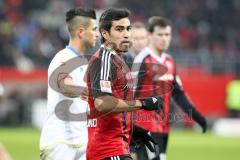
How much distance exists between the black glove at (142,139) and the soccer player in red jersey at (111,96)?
0.59m

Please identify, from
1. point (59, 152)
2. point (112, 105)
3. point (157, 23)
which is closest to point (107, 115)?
point (112, 105)

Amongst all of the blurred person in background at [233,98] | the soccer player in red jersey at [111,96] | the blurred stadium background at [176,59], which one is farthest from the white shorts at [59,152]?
the blurred person in background at [233,98]

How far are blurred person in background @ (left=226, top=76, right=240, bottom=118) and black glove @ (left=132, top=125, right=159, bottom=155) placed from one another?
600 inches

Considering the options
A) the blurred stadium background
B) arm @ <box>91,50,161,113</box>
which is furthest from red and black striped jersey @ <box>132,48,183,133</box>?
the blurred stadium background

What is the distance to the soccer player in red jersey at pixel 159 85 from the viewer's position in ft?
32.2

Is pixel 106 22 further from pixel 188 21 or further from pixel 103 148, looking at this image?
pixel 188 21

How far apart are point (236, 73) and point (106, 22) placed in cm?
1641

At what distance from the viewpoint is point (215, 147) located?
58.0ft

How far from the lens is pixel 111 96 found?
6.58m

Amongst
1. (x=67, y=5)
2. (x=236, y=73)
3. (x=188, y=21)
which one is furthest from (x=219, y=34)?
(x=67, y=5)

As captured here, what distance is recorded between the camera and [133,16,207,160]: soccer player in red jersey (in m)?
9.81

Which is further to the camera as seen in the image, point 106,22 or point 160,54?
point 160,54

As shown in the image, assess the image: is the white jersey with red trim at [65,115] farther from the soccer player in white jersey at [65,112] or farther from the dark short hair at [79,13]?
the dark short hair at [79,13]

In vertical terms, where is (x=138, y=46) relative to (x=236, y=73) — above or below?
above
